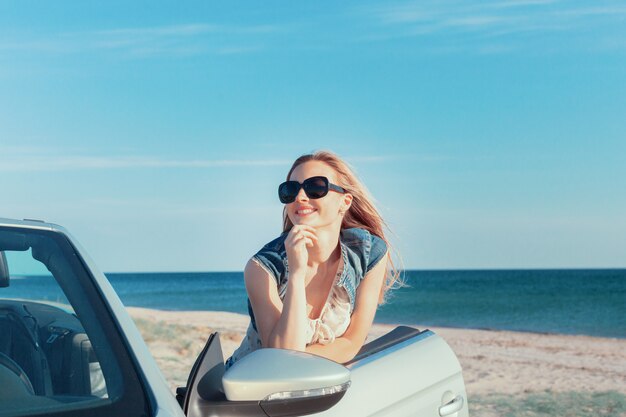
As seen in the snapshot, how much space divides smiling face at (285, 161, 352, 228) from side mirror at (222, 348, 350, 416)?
1051 mm

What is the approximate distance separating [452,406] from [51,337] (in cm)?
125

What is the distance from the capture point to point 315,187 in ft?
9.74

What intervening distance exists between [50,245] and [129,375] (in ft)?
1.46

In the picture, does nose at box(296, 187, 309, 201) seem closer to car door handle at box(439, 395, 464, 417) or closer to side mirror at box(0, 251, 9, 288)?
car door handle at box(439, 395, 464, 417)

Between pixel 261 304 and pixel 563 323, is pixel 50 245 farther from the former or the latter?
pixel 563 323

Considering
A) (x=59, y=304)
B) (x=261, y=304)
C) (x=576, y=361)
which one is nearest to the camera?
(x=59, y=304)

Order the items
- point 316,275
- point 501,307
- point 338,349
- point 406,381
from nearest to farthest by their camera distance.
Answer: point 406,381 < point 338,349 < point 316,275 < point 501,307

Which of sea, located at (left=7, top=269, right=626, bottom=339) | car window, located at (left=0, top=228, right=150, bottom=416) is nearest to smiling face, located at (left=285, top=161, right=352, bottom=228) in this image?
car window, located at (left=0, top=228, right=150, bottom=416)

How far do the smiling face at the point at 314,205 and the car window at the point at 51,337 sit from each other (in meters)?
0.90

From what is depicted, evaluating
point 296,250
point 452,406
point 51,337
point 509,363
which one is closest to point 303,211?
point 296,250

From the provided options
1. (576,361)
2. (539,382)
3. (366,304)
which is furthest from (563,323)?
(366,304)

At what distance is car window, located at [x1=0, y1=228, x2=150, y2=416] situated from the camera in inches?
74.5

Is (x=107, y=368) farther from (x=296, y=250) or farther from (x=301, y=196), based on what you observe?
(x=301, y=196)

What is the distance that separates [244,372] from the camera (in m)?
1.85
